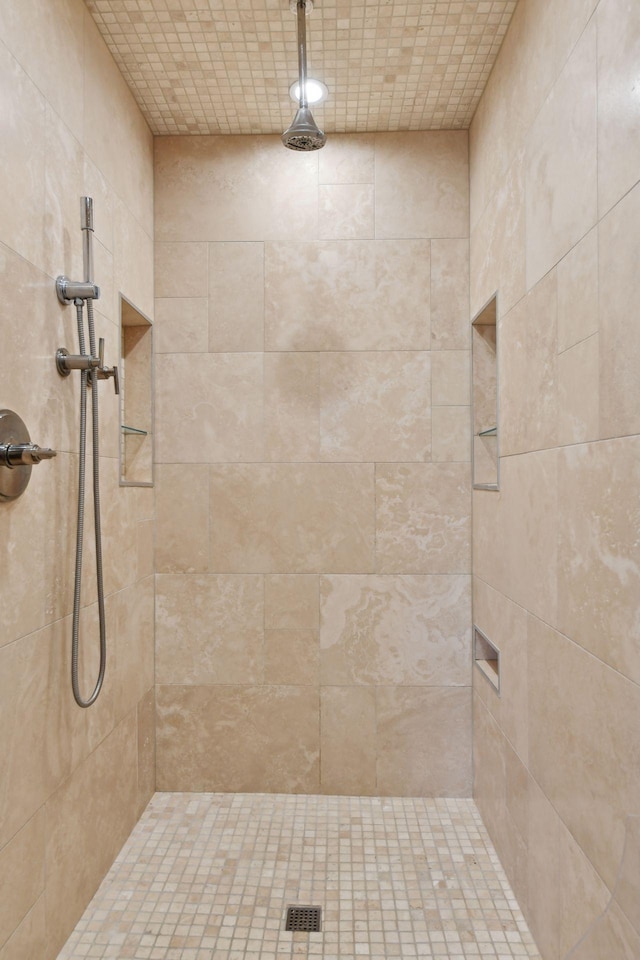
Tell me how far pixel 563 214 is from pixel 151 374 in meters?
1.57

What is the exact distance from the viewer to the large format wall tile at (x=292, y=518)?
2.39 meters

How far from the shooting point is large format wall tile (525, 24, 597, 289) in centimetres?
126

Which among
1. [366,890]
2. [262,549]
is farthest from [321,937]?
[262,549]

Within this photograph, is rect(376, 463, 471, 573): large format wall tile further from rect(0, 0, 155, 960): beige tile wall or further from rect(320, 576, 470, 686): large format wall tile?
rect(0, 0, 155, 960): beige tile wall

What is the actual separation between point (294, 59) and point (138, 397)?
1264 mm

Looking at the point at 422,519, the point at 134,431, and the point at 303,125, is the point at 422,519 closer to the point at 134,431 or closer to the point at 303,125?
the point at 134,431

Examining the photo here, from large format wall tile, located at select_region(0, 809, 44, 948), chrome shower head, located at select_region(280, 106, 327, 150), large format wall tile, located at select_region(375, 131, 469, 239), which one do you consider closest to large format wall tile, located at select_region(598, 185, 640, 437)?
chrome shower head, located at select_region(280, 106, 327, 150)

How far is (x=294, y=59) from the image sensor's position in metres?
1.97

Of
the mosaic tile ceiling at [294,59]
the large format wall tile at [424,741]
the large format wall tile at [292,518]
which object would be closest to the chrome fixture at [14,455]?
the large format wall tile at [292,518]

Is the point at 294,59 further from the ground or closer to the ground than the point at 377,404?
further from the ground

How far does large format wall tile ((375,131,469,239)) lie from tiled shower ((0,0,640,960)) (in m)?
0.01

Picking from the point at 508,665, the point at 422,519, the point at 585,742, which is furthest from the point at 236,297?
the point at 585,742

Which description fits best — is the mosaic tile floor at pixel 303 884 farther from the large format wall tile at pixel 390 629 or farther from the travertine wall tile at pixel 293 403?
the travertine wall tile at pixel 293 403

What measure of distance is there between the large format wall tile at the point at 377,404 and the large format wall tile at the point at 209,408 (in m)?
0.28
